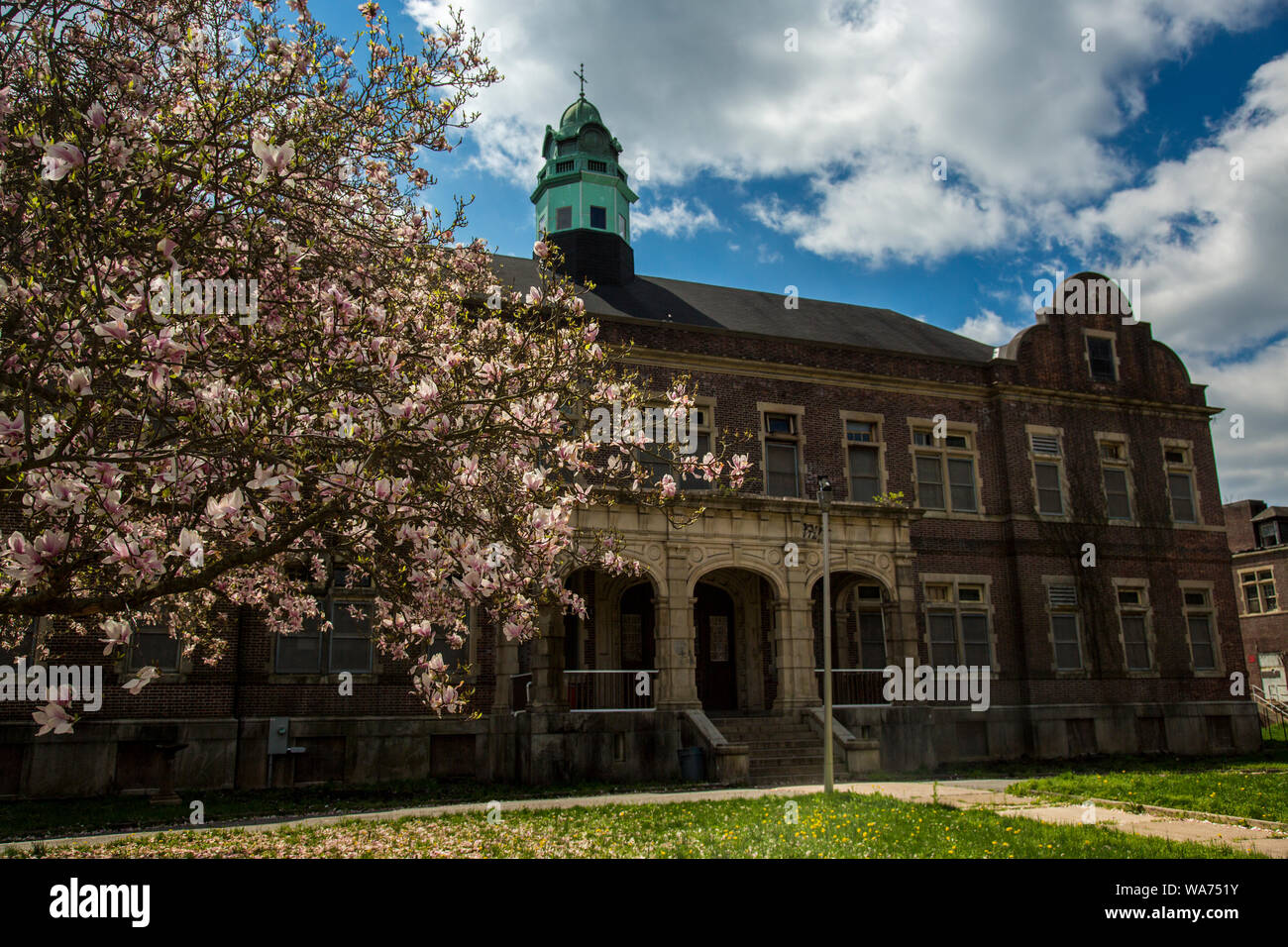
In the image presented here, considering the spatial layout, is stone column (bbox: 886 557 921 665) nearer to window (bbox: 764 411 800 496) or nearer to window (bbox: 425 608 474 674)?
window (bbox: 764 411 800 496)

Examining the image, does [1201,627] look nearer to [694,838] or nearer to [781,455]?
[781,455]

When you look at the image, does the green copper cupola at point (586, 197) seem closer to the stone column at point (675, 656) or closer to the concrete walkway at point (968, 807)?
the stone column at point (675, 656)

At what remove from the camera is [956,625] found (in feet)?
78.9

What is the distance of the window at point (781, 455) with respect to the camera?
2302 cm

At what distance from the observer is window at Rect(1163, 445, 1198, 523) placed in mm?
27344

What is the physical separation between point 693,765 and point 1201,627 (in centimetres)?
1867

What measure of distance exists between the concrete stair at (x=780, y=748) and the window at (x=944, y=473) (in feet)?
30.1

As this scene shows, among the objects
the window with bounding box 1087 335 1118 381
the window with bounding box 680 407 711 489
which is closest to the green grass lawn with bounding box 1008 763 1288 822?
the window with bounding box 680 407 711 489

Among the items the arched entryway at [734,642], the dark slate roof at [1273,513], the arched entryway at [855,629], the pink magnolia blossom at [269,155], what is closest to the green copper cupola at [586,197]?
the arched entryway at [734,642]

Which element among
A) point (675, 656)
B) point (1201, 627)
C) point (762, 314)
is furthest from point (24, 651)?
point (1201, 627)

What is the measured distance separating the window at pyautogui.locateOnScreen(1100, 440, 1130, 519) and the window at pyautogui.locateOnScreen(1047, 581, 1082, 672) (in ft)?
10.3
